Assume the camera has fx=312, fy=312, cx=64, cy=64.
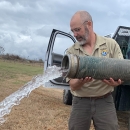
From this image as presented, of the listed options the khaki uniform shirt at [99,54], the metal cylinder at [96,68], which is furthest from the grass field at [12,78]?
the metal cylinder at [96,68]

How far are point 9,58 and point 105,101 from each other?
39.2 metres

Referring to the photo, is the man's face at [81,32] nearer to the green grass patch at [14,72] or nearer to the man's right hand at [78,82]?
the man's right hand at [78,82]

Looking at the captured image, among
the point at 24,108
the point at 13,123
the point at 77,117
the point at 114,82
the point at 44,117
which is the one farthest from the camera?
the point at 24,108

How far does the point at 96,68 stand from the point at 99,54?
0.46 meters

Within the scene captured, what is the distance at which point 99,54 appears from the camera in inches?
124

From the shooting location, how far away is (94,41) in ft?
10.7

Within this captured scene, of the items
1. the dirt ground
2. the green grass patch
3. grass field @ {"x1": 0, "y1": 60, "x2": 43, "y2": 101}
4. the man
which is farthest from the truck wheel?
the green grass patch

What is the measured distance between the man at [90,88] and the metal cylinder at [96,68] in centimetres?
31

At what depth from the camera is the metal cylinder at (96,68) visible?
8.83ft

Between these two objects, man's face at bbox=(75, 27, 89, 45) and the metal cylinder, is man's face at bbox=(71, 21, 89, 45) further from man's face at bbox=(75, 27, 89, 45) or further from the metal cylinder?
the metal cylinder

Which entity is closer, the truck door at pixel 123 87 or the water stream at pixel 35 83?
the water stream at pixel 35 83

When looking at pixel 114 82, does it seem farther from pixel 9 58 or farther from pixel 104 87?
pixel 9 58

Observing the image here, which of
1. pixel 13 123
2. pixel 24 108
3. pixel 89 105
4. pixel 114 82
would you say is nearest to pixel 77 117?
pixel 89 105

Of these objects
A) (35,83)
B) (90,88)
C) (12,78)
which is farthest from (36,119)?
(12,78)
